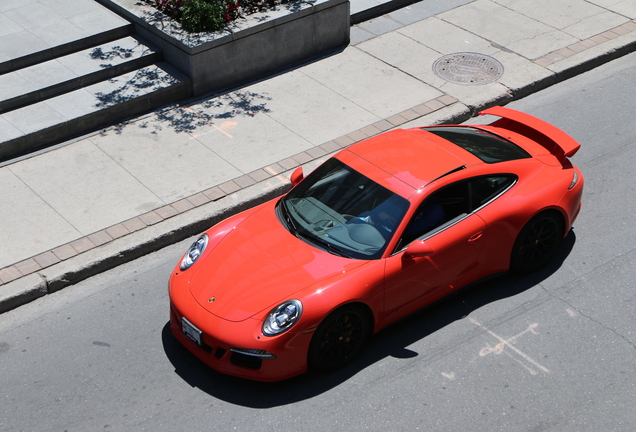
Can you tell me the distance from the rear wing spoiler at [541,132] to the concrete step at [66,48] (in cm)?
598

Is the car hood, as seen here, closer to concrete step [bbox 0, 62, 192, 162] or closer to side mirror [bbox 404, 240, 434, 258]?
side mirror [bbox 404, 240, 434, 258]

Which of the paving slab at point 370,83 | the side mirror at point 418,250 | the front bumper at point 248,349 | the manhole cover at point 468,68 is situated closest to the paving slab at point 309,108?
the paving slab at point 370,83


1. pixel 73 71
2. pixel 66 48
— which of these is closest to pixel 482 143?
pixel 73 71

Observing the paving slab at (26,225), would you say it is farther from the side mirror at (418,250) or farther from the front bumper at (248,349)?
the side mirror at (418,250)

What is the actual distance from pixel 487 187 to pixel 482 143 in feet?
2.41

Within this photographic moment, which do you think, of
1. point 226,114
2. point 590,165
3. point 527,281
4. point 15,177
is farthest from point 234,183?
point 590,165

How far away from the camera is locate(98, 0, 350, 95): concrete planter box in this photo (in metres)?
10.8

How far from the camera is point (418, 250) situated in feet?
21.1

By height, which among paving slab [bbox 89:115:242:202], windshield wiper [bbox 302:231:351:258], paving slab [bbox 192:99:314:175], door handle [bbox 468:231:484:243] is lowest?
paving slab [bbox 89:115:242:202]

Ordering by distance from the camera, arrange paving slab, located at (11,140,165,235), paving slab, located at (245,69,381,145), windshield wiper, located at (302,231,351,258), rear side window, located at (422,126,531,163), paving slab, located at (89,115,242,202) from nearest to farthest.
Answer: windshield wiper, located at (302,231,351,258) → rear side window, located at (422,126,531,163) → paving slab, located at (11,140,165,235) → paving slab, located at (89,115,242,202) → paving slab, located at (245,69,381,145)

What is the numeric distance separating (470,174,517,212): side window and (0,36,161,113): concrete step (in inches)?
236

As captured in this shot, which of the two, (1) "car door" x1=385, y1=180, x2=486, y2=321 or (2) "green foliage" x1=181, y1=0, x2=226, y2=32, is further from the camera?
(2) "green foliage" x1=181, y1=0, x2=226, y2=32

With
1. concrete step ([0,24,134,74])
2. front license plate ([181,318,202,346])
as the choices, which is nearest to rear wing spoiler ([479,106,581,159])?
front license plate ([181,318,202,346])

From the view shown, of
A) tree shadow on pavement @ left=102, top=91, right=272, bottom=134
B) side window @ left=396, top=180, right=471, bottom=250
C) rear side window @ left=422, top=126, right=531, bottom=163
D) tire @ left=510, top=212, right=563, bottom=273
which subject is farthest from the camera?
tree shadow on pavement @ left=102, top=91, right=272, bottom=134
